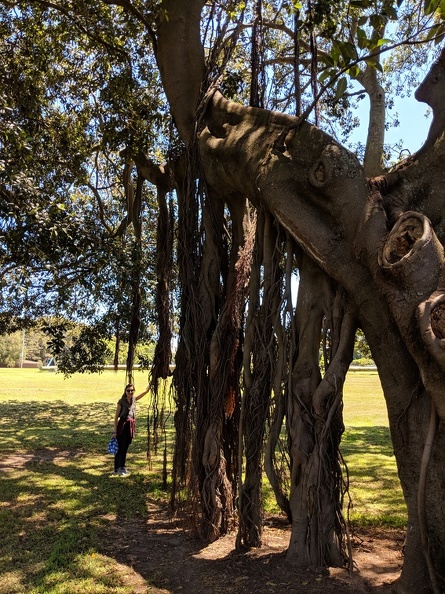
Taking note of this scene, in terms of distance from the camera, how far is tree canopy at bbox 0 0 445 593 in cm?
353

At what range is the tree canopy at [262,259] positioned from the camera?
353 cm

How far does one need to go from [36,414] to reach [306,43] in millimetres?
12373

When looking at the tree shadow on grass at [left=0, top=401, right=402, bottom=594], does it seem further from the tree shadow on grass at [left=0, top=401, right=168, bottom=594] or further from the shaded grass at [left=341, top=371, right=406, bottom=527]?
the shaded grass at [left=341, top=371, right=406, bottom=527]

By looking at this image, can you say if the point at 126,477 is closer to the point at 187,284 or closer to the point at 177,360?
the point at 177,360

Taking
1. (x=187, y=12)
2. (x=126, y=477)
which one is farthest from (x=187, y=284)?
(x=126, y=477)

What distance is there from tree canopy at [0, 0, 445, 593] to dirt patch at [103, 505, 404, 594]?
0.19 m

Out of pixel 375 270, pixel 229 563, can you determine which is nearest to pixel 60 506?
pixel 229 563

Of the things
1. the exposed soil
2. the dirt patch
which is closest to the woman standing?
the exposed soil

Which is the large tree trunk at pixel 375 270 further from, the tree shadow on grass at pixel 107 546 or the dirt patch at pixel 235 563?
the tree shadow on grass at pixel 107 546

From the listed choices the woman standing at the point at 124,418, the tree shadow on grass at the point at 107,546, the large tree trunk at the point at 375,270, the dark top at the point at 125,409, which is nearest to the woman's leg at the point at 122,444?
the woman standing at the point at 124,418

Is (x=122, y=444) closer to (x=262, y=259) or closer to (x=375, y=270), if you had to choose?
(x=262, y=259)

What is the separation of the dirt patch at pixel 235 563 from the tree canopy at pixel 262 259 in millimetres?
189

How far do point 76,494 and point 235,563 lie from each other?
3150 millimetres

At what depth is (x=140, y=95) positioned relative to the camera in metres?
8.16
